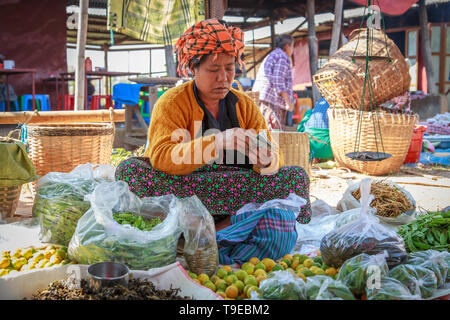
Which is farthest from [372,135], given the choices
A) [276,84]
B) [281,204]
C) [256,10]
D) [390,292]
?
[256,10]

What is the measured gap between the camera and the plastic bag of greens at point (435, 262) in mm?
1766

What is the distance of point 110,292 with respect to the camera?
145cm

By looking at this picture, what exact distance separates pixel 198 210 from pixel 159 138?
61 centimetres

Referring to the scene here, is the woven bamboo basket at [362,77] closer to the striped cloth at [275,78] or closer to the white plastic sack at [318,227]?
the striped cloth at [275,78]

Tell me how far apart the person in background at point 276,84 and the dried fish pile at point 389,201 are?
7.34 feet

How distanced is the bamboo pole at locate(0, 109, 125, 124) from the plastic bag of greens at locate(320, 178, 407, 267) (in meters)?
2.72

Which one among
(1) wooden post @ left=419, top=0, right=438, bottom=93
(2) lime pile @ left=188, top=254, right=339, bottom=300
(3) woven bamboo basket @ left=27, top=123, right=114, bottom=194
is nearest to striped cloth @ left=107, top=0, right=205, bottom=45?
(3) woven bamboo basket @ left=27, top=123, right=114, bottom=194

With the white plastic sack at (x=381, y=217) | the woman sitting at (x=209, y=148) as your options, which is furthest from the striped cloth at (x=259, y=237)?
the white plastic sack at (x=381, y=217)

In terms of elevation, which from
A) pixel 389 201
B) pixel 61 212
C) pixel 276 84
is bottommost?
pixel 389 201

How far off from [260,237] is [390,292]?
78 centimetres

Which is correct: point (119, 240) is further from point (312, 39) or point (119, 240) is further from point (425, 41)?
point (425, 41)

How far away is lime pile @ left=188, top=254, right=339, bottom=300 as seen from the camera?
1.70m

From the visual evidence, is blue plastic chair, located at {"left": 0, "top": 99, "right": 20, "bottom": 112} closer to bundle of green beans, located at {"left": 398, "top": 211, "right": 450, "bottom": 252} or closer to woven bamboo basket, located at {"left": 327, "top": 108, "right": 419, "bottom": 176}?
woven bamboo basket, located at {"left": 327, "top": 108, "right": 419, "bottom": 176}
